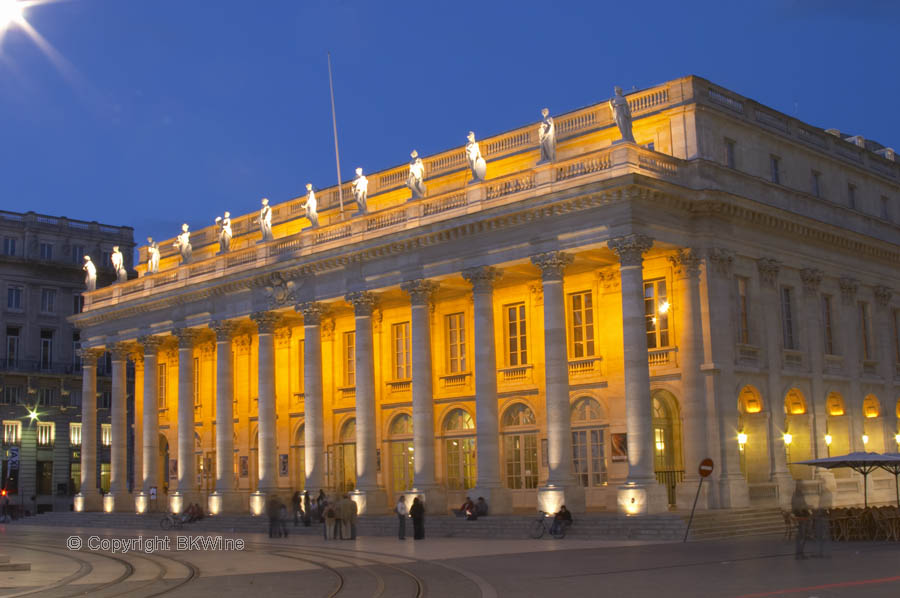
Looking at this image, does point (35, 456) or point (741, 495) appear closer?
point (741, 495)

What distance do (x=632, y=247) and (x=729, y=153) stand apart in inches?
288

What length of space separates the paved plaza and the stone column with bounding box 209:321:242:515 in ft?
49.2

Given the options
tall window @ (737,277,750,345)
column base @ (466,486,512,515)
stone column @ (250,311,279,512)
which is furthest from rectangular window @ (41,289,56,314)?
tall window @ (737,277,750,345)

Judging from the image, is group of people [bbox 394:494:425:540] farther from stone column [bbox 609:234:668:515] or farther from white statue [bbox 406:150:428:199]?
white statue [bbox 406:150:428:199]

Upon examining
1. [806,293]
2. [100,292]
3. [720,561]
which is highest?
[100,292]

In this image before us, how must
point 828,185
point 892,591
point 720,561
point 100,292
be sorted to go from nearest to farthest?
point 892,591
point 720,561
point 828,185
point 100,292

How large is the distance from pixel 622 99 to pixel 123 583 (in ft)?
72.4

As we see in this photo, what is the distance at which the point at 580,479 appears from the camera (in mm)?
39719

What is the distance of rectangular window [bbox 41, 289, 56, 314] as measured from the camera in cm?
7275

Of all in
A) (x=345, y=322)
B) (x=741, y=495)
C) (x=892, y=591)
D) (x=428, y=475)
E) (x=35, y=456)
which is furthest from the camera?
(x=35, y=456)

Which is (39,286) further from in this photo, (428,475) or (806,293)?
(806,293)

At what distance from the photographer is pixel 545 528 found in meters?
32.9

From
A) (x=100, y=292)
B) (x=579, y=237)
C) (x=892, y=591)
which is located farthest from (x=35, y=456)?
(x=892, y=591)

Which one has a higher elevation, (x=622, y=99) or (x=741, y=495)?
(x=622, y=99)
